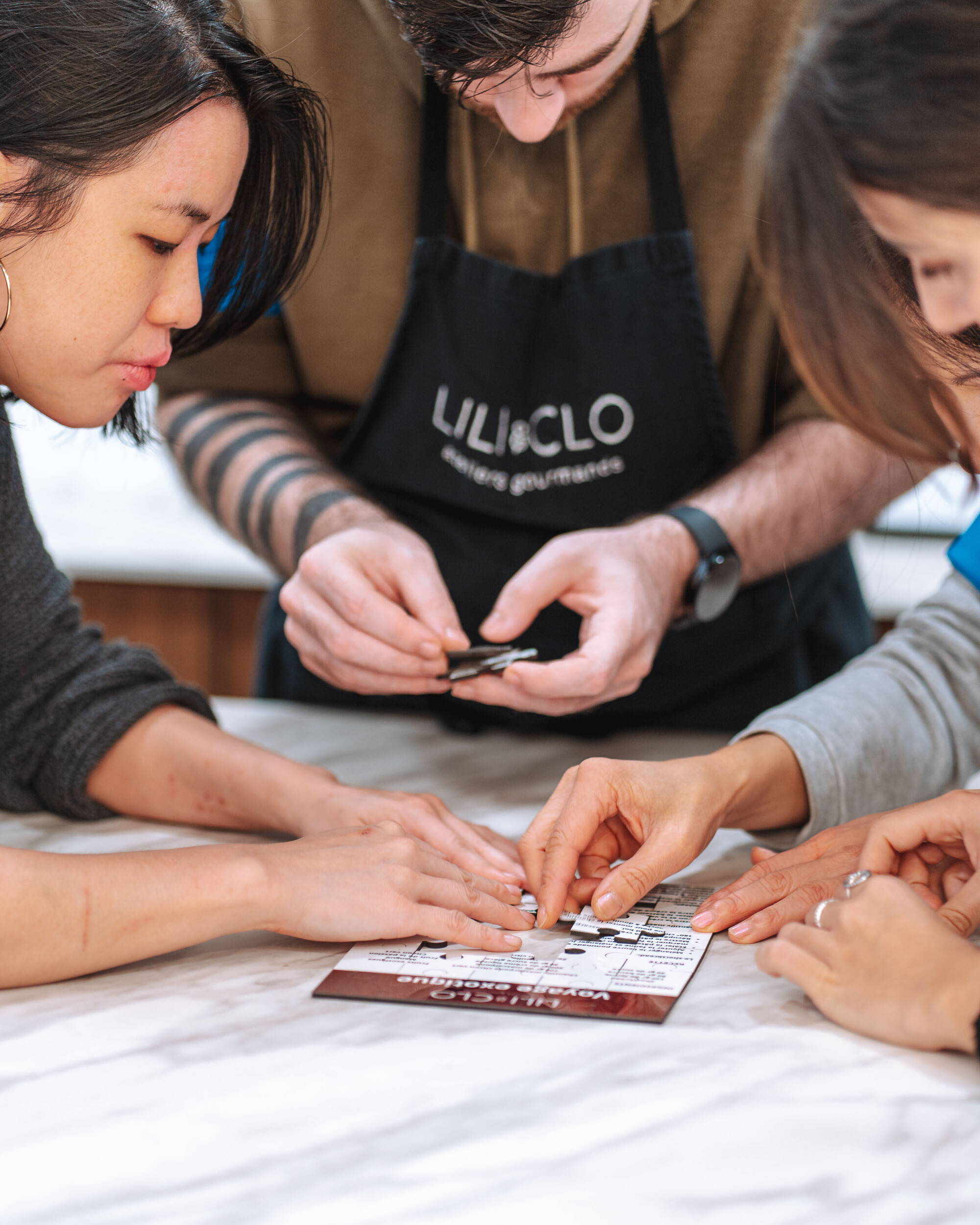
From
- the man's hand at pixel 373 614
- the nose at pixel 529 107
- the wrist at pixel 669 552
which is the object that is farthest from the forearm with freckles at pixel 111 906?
the nose at pixel 529 107

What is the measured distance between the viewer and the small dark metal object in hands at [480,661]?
1085 mm

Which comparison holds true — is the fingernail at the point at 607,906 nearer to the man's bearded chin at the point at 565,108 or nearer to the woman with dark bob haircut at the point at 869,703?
the woman with dark bob haircut at the point at 869,703

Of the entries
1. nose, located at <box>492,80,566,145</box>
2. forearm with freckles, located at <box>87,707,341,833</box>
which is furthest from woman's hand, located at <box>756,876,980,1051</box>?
nose, located at <box>492,80,566,145</box>

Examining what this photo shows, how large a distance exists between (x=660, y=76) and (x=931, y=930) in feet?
2.55

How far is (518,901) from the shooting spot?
→ 91cm

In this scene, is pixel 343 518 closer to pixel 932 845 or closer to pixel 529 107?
pixel 529 107

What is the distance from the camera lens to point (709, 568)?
1.22 metres

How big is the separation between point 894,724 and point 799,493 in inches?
12.7

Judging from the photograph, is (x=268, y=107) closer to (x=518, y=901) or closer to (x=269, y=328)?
(x=269, y=328)

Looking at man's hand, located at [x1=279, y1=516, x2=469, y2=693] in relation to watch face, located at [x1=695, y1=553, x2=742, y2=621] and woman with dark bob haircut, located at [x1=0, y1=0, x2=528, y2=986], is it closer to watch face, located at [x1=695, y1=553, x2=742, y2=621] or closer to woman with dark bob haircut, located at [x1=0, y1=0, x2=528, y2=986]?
woman with dark bob haircut, located at [x1=0, y1=0, x2=528, y2=986]

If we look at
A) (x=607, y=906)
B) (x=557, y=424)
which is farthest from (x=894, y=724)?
(x=557, y=424)

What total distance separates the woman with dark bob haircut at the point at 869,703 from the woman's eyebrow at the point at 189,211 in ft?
1.45

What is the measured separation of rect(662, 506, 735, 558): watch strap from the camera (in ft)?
4.00

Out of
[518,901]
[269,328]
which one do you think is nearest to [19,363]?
[269,328]
